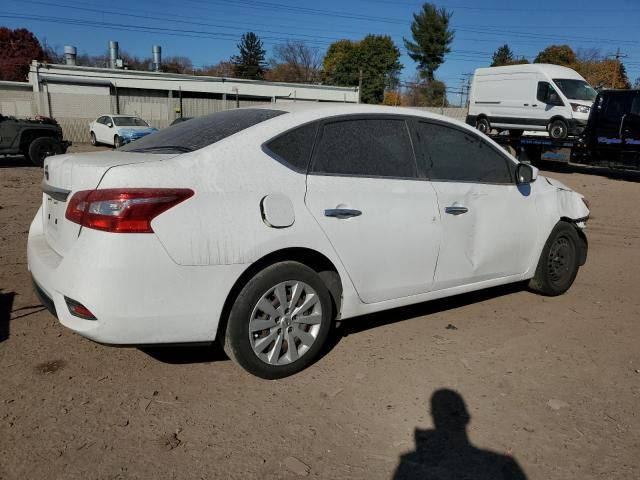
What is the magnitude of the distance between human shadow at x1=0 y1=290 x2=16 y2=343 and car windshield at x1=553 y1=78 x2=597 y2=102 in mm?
18078

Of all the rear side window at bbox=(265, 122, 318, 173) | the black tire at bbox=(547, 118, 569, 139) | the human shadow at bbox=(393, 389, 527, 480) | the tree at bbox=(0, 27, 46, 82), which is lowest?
the human shadow at bbox=(393, 389, 527, 480)

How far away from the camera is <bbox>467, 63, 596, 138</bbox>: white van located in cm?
1795

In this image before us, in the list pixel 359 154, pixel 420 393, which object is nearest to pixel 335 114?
pixel 359 154

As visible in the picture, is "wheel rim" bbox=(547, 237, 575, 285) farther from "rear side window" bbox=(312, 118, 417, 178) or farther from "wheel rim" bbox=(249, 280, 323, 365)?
"wheel rim" bbox=(249, 280, 323, 365)

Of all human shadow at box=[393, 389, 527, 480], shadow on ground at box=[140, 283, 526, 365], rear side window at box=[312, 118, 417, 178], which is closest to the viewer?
human shadow at box=[393, 389, 527, 480]

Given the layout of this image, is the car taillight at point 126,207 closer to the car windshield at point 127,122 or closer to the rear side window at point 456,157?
the rear side window at point 456,157

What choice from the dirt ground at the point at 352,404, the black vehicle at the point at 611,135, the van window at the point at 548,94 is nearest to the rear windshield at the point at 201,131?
the dirt ground at the point at 352,404

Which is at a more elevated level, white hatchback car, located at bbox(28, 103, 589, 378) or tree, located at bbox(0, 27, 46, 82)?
tree, located at bbox(0, 27, 46, 82)

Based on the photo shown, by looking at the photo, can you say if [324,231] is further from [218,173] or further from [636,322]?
[636,322]

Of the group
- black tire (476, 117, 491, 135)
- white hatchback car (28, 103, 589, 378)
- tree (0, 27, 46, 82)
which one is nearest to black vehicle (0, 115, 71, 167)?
white hatchback car (28, 103, 589, 378)

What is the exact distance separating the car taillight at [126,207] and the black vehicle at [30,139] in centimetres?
1385

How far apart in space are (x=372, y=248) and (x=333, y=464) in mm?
1359

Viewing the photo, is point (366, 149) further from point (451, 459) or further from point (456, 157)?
point (451, 459)

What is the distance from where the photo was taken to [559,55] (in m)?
60.5
